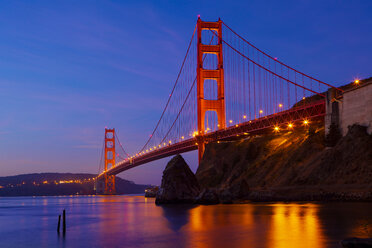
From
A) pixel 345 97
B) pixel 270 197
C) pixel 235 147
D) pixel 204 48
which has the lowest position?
pixel 270 197

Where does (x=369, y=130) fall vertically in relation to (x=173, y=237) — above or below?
above

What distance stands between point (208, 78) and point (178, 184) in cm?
3652

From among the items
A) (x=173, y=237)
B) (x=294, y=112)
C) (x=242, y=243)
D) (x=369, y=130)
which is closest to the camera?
(x=242, y=243)

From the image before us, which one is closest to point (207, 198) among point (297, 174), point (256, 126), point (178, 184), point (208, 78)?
point (178, 184)

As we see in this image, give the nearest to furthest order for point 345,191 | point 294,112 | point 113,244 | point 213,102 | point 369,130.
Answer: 1. point 113,244
2. point 345,191
3. point 369,130
4. point 294,112
5. point 213,102

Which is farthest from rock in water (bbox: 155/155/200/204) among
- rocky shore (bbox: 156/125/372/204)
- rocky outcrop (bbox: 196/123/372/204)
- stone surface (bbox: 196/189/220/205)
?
rocky outcrop (bbox: 196/123/372/204)

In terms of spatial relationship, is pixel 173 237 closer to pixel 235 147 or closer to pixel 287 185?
pixel 287 185

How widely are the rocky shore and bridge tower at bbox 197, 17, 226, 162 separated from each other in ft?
35.3

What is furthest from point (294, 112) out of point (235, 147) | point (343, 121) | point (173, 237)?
point (173, 237)

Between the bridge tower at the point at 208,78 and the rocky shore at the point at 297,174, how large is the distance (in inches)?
423

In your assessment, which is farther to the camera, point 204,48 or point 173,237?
point 204,48

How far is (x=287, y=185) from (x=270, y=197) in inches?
122

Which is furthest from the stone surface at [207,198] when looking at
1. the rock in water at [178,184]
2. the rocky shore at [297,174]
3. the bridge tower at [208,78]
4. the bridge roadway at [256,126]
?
the bridge tower at [208,78]

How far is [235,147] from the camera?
251 ft
